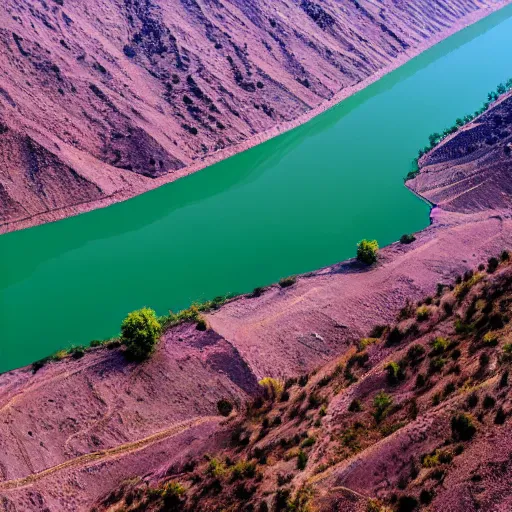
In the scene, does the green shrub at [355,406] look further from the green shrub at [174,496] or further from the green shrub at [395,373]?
the green shrub at [174,496]

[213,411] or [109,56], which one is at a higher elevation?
[109,56]

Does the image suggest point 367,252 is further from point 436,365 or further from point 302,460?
point 302,460

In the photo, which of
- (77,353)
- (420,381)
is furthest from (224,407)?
(420,381)

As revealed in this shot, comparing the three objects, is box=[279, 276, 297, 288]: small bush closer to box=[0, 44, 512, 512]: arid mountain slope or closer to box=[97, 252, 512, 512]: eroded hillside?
box=[0, 44, 512, 512]: arid mountain slope

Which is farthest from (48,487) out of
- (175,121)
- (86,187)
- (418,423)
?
(175,121)

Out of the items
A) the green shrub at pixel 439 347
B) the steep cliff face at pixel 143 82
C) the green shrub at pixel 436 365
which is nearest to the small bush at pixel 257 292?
the green shrub at pixel 439 347

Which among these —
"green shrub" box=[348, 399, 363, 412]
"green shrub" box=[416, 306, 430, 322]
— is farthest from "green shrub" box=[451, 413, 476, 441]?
"green shrub" box=[416, 306, 430, 322]

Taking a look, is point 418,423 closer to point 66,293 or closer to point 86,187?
point 66,293
